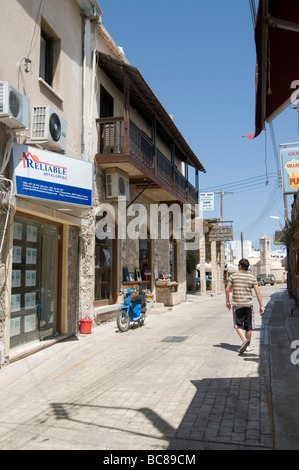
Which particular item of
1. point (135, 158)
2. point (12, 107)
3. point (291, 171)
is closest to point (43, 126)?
point (12, 107)

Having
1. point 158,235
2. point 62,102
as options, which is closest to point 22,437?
point 62,102

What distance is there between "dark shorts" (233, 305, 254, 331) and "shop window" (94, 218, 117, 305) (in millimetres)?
4981

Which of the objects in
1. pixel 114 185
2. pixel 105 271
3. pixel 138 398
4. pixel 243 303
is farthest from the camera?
pixel 105 271

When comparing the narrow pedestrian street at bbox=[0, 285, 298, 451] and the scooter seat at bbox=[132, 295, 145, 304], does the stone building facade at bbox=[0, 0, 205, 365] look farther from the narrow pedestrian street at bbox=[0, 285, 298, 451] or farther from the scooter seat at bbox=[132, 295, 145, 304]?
the narrow pedestrian street at bbox=[0, 285, 298, 451]

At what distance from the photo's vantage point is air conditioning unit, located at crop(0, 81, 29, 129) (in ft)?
20.4

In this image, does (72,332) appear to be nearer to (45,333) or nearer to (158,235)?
(45,333)

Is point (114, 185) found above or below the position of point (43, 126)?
below

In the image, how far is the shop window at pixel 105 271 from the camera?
37.0 ft

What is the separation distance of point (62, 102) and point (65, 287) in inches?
173

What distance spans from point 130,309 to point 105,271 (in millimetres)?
1769

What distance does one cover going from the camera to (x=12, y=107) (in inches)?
252

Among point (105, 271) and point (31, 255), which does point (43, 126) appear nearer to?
point (31, 255)

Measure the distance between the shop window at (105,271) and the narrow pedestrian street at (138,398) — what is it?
2.83m

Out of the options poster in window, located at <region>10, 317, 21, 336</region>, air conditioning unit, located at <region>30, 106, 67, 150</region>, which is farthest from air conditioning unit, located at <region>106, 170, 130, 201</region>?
poster in window, located at <region>10, 317, 21, 336</region>
